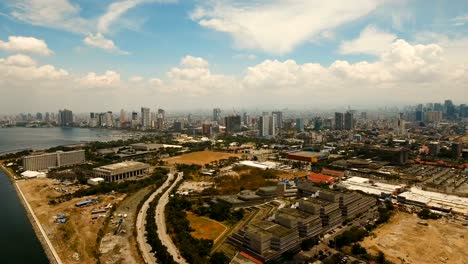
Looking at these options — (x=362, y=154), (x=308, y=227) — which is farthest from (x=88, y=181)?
(x=362, y=154)

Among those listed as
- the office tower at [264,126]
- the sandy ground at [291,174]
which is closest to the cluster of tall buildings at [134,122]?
the office tower at [264,126]

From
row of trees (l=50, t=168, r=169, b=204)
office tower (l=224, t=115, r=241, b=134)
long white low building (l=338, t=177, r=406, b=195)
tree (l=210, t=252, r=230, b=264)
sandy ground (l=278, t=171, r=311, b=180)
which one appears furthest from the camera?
office tower (l=224, t=115, r=241, b=134)

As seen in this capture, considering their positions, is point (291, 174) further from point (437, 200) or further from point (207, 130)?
point (207, 130)

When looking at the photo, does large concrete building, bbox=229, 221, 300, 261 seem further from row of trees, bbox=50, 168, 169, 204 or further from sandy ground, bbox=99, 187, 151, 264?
row of trees, bbox=50, 168, 169, 204

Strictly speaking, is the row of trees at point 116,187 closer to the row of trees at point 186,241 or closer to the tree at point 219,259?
the row of trees at point 186,241

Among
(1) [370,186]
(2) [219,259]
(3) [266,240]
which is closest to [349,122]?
(1) [370,186]

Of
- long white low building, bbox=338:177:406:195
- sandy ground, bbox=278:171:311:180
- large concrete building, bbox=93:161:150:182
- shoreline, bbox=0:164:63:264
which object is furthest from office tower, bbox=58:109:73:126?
long white low building, bbox=338:177:406:195
